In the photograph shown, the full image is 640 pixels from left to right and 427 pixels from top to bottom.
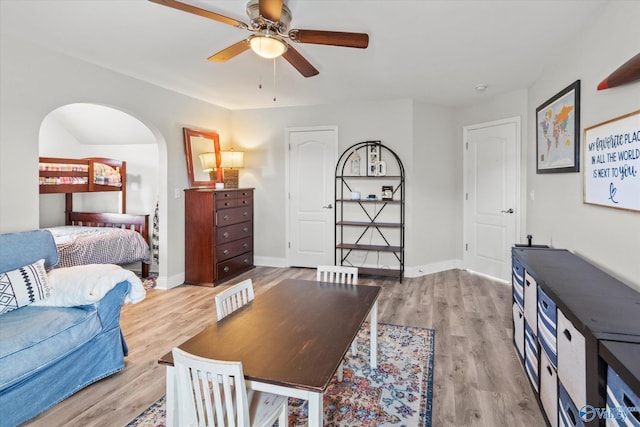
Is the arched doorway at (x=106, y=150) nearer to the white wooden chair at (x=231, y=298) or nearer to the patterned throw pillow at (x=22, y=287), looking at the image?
the patterned throw pillow at (x=22, y=287)

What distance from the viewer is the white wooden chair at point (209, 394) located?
46.5 inches

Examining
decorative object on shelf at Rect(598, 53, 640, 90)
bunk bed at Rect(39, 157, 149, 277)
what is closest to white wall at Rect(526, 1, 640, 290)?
decorative object on shelf at Rect(598, 53, 640, 90)

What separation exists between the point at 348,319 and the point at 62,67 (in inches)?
130

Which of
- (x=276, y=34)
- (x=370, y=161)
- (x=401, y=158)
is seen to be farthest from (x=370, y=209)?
(x=276, y=34)

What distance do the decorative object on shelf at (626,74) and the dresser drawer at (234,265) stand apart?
4211 mm

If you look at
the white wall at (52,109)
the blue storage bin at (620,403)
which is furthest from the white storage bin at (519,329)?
the white wall at (52,109)

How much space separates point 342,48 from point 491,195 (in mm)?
3040

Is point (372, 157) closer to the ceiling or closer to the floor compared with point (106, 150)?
closer to the floor

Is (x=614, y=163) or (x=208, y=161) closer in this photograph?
(x=614, y=163)

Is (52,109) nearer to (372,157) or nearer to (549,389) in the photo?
(372,157)

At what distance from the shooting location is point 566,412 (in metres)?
1.61

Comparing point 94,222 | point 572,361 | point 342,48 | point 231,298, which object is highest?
point 342,48

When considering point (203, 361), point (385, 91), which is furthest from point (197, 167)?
point (203, 361)

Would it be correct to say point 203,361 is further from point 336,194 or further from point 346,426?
point 336,194
